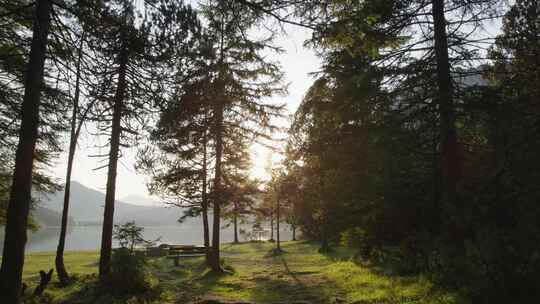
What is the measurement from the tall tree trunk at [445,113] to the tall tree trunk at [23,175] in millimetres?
9977

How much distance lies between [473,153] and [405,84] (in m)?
3.93

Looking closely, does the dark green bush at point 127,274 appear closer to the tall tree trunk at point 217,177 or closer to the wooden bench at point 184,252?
the tall tree trunk at point 217,177

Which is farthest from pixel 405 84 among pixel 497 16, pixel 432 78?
pixel 497 16

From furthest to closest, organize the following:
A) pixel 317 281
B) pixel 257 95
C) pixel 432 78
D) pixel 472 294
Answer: pixel 257 95
pixel 317 281
pixel 432 78
pixel 472 294

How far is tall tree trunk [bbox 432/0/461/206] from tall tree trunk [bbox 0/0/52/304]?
9.98 m

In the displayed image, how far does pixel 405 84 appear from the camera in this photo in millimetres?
10656

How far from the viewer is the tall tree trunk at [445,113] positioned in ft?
31.8

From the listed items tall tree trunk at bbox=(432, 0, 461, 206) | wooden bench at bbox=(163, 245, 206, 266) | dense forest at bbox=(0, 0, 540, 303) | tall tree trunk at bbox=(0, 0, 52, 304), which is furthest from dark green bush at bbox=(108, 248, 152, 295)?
wooden bench at bbox=(163, 245, 206, 266)

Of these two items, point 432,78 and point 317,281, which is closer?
point 432,78

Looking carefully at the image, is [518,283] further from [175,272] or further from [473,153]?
[175,272]

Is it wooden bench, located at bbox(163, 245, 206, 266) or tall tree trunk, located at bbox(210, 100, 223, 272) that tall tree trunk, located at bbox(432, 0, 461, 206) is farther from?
wooden bench, located at bbox(163, 245, 206, 266)

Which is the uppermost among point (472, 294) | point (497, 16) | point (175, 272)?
point (497, 16)

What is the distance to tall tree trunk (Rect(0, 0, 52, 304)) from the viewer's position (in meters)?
6.45

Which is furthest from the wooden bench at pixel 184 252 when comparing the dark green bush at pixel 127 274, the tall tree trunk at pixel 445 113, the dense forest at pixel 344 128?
the tall tree trunk at pixel 445 113
